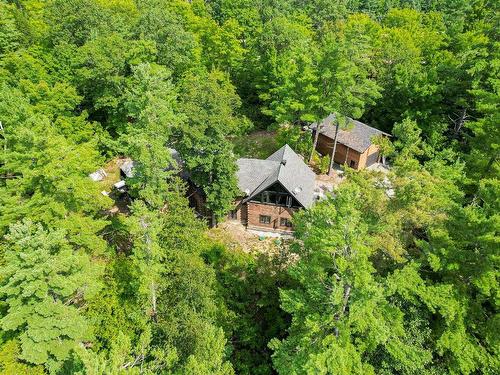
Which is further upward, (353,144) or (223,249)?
(353,144)

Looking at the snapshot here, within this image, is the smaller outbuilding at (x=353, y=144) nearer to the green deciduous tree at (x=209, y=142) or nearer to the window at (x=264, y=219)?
the window at (x=264, y=219)

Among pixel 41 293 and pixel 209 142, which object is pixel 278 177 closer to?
pixel 209 142

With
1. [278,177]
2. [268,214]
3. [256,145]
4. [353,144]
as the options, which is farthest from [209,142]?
[353,144]

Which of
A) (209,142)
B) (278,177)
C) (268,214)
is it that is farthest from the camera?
(268,214)

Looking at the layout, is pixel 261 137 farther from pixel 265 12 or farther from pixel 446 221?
pixel 446 221

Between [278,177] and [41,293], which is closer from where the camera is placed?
[41,293]

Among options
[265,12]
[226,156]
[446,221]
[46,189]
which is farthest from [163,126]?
[265,12]

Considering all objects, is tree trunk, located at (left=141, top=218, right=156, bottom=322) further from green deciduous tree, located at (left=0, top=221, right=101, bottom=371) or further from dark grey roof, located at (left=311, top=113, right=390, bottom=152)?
dark grey roof, located at (left=311, top=113, right=390, bottom=152)
